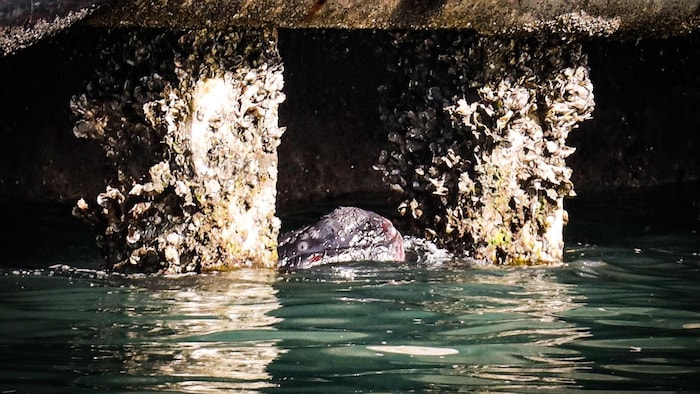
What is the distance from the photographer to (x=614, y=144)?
34.8ft

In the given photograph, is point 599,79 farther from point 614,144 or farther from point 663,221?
point 663,221

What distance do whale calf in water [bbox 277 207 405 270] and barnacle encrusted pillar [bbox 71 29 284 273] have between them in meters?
0.55

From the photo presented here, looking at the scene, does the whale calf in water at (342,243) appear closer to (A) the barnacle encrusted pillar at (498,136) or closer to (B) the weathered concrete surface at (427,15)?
(A) the barnacle encrusted pillar at (498,136)

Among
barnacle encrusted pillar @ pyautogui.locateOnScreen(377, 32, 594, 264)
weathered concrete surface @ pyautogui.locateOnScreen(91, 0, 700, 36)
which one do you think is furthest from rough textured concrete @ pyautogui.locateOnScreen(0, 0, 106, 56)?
barnacle encrusted pillar @ pyautogui.locateOnScreen(377, 32, 594, 264)

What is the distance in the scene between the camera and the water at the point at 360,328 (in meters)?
3.79

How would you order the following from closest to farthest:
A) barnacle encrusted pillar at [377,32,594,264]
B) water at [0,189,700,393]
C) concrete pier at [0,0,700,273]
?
water at [0,189,700,393] < concrete pier at [0,0,700,273] < barnacle encrusted pillar at [377,32,594,264]

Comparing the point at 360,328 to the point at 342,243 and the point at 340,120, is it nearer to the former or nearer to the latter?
the point at 342,243

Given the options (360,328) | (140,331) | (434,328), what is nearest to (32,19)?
(140,331)

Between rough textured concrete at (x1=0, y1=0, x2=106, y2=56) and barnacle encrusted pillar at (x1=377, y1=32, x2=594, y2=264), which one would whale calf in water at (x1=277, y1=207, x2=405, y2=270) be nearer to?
barnacle encrusted pillar at (x1=377, y1=32, x2=594, y2=264)

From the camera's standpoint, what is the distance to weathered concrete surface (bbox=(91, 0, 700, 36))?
17.3ft

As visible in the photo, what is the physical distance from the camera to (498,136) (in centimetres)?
619

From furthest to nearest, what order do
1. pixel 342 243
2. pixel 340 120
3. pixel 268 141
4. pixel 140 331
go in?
pixel 340 120 < pixel 342 243 < pixel 268 141 < pixel 140 331

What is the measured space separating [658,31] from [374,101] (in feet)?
14.7

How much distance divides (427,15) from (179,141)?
4.24 feet
